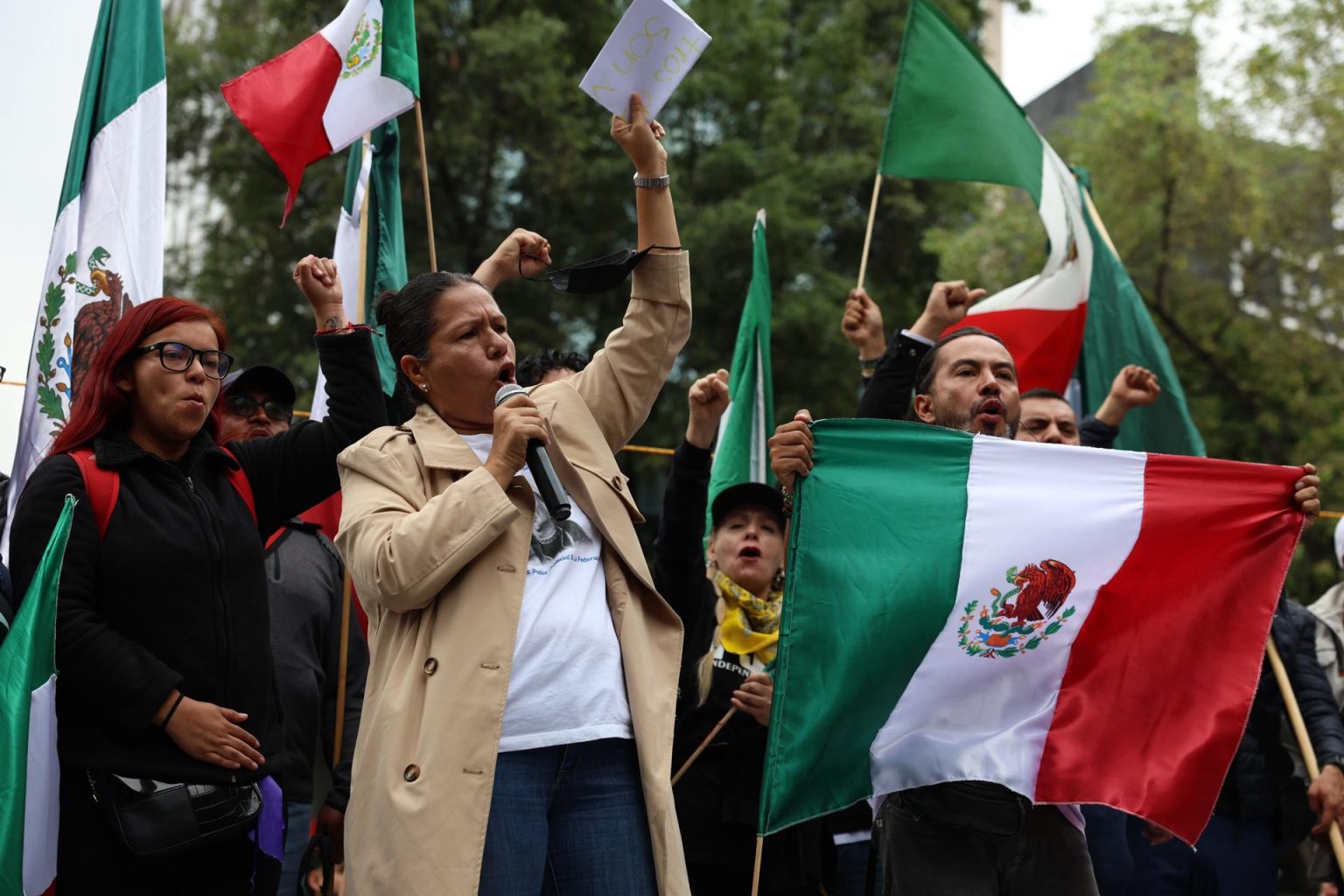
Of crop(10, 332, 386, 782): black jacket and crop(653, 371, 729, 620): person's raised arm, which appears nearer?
crop(10, 332, 386, 782): black jacket

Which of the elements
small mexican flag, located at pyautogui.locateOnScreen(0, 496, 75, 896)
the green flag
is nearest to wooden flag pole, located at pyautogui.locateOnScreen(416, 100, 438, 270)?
small mexican flag, located at pyautogui.locateOnScreen(0, 496, 75, 896)

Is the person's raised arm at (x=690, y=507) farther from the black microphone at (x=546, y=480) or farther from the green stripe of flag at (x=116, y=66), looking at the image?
the green stripe of flag at (x=116, y=66)

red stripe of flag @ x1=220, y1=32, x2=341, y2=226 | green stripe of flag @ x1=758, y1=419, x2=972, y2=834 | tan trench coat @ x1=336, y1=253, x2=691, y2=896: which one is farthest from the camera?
red stripe of flag @ x1=220, y1=32, x2=341, y2=226

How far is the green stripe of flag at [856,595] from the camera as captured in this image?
3.60 meters

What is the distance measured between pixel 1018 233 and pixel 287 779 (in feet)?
46.2

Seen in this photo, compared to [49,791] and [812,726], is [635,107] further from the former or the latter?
[49,791]

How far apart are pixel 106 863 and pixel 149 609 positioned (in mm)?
513

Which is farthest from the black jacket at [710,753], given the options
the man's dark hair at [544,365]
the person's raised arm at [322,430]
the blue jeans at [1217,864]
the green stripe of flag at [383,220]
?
the green stripe of flag at [383,220]

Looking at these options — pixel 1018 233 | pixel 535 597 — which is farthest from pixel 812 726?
pixel 1018 233

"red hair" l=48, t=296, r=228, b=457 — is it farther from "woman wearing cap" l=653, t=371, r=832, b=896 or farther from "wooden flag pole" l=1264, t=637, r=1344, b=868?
"wooden flag pole" l=1264, t=637, r=1344, b=868

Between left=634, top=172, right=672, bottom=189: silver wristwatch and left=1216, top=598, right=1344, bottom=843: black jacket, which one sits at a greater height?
left=634, top=172, right=672, bottom=189: silver wristwatch

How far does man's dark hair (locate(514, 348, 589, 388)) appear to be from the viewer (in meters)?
5.34

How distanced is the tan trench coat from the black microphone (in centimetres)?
8

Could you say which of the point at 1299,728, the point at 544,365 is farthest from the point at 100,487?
the point at 1299,728
